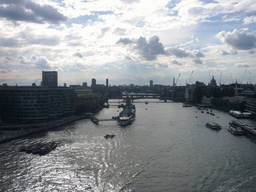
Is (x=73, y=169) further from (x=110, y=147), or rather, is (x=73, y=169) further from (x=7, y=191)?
(x=110, y=147)

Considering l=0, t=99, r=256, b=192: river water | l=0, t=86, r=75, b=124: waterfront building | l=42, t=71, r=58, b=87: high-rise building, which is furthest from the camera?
l=42, t=71, r=58, b=87: high-rise building

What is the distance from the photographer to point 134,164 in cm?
1011

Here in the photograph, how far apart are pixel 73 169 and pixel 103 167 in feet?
4.07

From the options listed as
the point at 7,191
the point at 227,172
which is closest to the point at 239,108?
the point at 227,172

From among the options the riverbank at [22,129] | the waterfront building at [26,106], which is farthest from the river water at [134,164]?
the waterfront building at [26,106]

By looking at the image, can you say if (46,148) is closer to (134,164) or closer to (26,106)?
(134,164)

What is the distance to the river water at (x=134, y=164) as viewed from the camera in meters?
8.27

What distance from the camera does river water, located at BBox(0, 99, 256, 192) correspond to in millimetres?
8266

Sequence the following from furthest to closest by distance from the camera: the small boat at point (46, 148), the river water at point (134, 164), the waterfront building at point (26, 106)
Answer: the waterfront building at point (26, 106) < the small boat at point (46, 148) < the river water at point (134, 164)

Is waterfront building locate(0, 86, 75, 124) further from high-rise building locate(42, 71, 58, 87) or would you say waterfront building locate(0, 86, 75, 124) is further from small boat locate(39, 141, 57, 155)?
high-rise building locate(42, 71, 58, 87)

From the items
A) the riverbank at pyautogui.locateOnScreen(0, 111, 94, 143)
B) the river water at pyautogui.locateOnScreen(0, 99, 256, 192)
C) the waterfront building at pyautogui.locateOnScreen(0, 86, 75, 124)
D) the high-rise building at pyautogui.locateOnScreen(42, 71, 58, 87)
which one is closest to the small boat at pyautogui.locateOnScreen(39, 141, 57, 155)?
the river water at pyautogui.locateOnScreen(0, 99, 256, 192)

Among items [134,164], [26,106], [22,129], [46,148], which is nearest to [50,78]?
[26,106]

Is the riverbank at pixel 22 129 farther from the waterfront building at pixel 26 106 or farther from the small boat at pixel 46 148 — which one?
the small boat at pixel 46 148

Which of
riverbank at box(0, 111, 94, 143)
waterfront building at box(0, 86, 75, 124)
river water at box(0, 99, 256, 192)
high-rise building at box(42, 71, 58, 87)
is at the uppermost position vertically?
high-rise building at box(42, 71, 58, 87)
